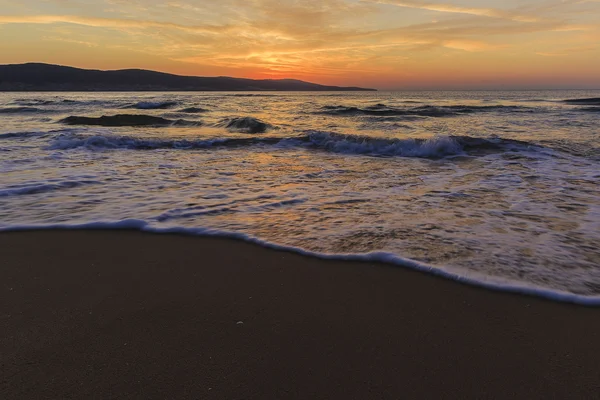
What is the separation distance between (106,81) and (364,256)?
467 ft

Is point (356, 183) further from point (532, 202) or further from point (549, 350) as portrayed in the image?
point (549, 350)

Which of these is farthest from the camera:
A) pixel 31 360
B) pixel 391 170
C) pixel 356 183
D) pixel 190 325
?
pixel 391 170

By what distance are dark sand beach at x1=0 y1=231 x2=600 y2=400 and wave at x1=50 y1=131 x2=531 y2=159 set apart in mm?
7334

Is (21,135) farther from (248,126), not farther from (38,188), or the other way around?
(38,188)

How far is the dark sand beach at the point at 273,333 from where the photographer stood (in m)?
1.76

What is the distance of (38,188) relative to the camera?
17.9ft

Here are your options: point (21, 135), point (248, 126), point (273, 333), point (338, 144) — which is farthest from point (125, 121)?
point (273, 333)

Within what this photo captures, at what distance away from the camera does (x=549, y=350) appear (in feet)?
6.69

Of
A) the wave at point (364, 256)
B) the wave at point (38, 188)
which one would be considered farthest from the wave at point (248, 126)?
the wave at point (364, 256)

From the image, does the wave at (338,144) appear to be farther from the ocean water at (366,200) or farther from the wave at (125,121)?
the wave at (125,121)

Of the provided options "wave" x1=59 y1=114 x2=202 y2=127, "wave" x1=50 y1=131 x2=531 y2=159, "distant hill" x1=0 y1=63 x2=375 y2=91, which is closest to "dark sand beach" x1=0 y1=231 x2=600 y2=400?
"wave" x1=50 y1=131 x2=531 y2=159

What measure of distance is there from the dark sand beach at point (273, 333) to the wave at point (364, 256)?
0.28 feet

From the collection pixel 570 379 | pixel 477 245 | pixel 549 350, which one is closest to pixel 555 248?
pixel 477 245

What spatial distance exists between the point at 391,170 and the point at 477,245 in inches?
163
